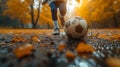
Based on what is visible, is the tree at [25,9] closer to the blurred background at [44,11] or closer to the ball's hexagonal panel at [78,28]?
the blurred background at [44,11]

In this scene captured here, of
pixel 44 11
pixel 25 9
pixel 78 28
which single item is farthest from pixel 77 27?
pixel 44 11

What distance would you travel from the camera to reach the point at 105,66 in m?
1.66

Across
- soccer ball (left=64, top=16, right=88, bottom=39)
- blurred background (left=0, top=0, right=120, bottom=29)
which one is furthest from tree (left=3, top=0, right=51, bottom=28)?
soccer ball (left=64, top=16, right=88, bottom=39)

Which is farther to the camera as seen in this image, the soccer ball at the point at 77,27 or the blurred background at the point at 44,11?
the blurred background at the point at 44,11

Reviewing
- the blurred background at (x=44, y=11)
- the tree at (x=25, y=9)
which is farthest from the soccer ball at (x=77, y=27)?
the tree at (x=25, y=9)

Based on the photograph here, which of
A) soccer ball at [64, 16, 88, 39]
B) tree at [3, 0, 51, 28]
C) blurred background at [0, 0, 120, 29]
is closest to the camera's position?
soccer ball at [64, 16, 88, 39]

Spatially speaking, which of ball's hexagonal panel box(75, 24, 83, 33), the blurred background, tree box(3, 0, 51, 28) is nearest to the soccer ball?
ball's hexagonal panel box(75, 24, 83, 33)

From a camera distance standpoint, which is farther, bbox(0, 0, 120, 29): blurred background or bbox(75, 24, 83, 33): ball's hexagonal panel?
bbox(0, 0, 120, 29): blurred background

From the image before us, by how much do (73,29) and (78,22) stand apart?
0.14m

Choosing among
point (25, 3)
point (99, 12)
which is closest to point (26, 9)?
point (25, 3)

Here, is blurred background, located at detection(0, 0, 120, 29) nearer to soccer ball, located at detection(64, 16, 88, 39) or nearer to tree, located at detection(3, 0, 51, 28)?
tree, located at detection(3, 0, 51, 28)

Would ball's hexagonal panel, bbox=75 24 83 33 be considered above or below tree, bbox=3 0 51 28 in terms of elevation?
below

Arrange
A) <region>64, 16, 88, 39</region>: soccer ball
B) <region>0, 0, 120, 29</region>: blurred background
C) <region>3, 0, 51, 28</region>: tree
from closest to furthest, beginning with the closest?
1. <region>64, 16, 88, 39</region>: soccer ball
2. <region>0, 0, 120, 29</region>: blurred background
3. <region>3, 0, 51, 28</region>: tree

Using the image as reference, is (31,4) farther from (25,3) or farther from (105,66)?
(105,66)
